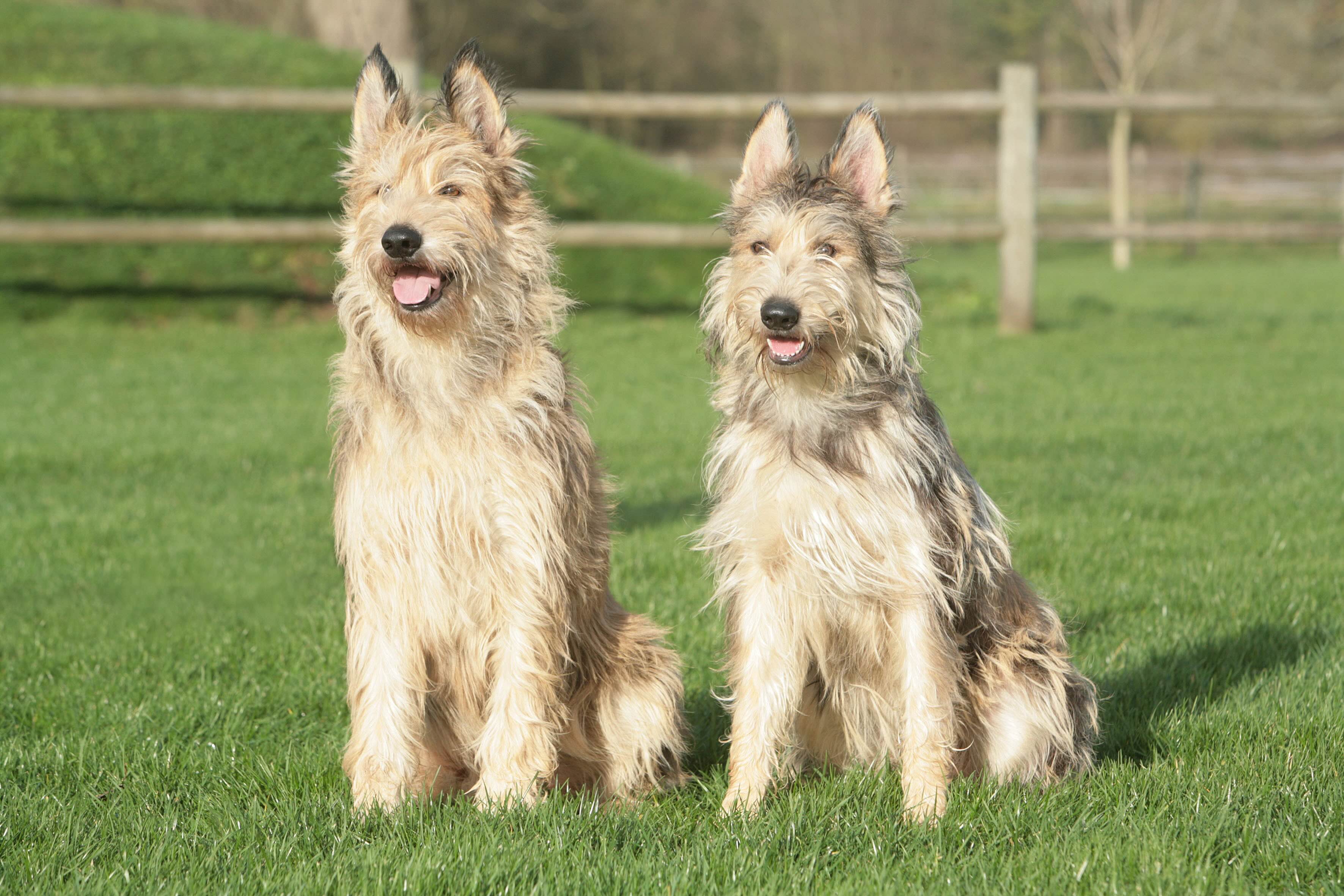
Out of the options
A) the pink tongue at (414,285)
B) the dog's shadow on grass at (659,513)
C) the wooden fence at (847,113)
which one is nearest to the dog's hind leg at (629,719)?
the pink tongue at (414,285)

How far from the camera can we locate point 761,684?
3.95 meters

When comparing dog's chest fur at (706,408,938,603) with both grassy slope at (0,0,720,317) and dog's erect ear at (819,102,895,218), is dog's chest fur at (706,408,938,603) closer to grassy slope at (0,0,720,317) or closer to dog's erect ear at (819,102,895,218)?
dog's erect ear at (819,102,895,218)

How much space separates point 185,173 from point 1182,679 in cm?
1229

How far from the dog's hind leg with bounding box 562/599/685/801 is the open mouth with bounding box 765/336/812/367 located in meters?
1.14

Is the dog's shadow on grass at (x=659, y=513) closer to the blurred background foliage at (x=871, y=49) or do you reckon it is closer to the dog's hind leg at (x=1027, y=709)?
the dog's hind leg at (x=1027, y=709)

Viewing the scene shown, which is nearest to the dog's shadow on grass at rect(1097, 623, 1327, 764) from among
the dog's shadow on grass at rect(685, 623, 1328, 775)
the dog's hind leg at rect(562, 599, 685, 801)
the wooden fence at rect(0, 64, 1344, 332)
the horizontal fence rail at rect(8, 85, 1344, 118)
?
the dog's shadow on grass at rect(685, 623, 1328, 775)

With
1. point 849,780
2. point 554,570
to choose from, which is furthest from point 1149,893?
point 554,570

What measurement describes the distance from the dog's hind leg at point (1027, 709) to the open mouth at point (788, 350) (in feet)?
3.57

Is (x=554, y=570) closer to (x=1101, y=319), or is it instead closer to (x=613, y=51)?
(x=1101, y=319)

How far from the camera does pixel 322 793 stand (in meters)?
4.02

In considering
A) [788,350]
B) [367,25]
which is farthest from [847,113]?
[367,25]

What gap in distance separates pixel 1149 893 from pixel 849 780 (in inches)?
39.9

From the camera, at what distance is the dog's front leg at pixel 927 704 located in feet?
12.4

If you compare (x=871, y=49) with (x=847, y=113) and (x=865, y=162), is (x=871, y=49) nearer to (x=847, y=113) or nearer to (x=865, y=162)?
(x=847, y=113)
